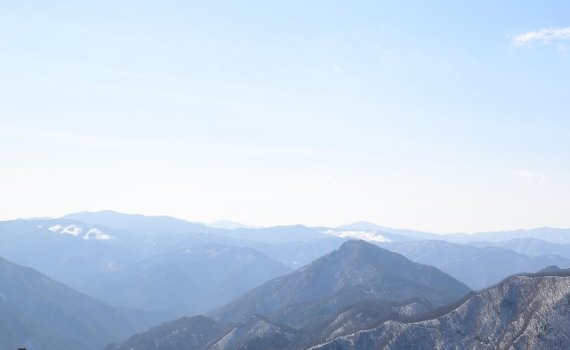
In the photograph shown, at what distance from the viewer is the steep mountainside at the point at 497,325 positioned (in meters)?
158

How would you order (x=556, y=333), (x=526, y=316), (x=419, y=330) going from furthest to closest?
(x=419, y=330)
(x=526, y=316)
(x=556, y=333)

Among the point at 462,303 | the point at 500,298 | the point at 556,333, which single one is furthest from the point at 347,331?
the point at 556,333

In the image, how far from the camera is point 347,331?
199m

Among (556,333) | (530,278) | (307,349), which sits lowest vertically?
(307,349)

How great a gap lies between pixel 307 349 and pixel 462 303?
53457mm

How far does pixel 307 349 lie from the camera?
18575cm

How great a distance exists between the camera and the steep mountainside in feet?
518

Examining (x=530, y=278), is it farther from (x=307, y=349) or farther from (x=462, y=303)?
(x=307, y=349)

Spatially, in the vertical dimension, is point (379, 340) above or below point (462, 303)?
below

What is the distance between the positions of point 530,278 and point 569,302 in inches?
737

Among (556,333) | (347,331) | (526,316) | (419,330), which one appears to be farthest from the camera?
(347,331)

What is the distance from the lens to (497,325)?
170625mm

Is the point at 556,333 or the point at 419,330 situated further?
the point at 419,330

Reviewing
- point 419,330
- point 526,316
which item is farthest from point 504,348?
point 419,330
